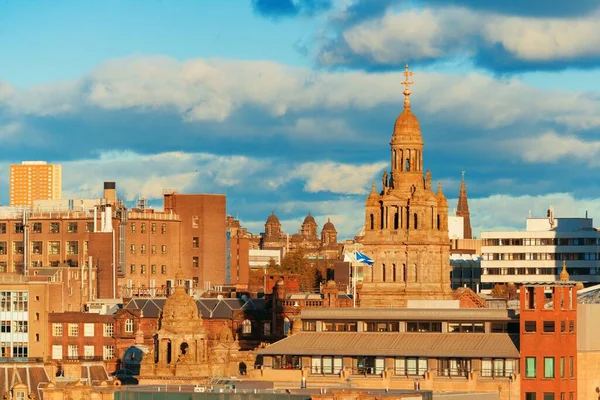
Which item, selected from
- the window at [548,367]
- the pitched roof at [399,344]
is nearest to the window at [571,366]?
the window at [548,367]

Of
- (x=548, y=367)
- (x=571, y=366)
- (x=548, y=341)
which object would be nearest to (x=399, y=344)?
(x=548, y=341)

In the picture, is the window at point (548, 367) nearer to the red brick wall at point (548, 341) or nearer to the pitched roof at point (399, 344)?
the red brick wall at point (548, 341)

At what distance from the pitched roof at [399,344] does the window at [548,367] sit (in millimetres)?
2305

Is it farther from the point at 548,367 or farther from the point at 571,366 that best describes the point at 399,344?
the point at 571,366

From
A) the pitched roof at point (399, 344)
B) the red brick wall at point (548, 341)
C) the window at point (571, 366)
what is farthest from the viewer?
the pitched roof at point (399, 344)

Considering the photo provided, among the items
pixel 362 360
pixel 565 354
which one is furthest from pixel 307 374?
pixel 565 354

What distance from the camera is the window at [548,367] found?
173250mm

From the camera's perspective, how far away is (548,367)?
173375 mm

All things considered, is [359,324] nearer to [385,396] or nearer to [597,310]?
[597,310]

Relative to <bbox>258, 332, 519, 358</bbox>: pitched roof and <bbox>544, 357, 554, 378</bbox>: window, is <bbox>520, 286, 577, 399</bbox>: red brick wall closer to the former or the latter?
<bbox>544, 357, 554, 378</bbox>: window

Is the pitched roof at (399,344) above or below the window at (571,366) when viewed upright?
above

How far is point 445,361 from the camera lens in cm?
17538

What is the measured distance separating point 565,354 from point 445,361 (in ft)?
30.5

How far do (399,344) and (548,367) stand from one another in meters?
12.8
